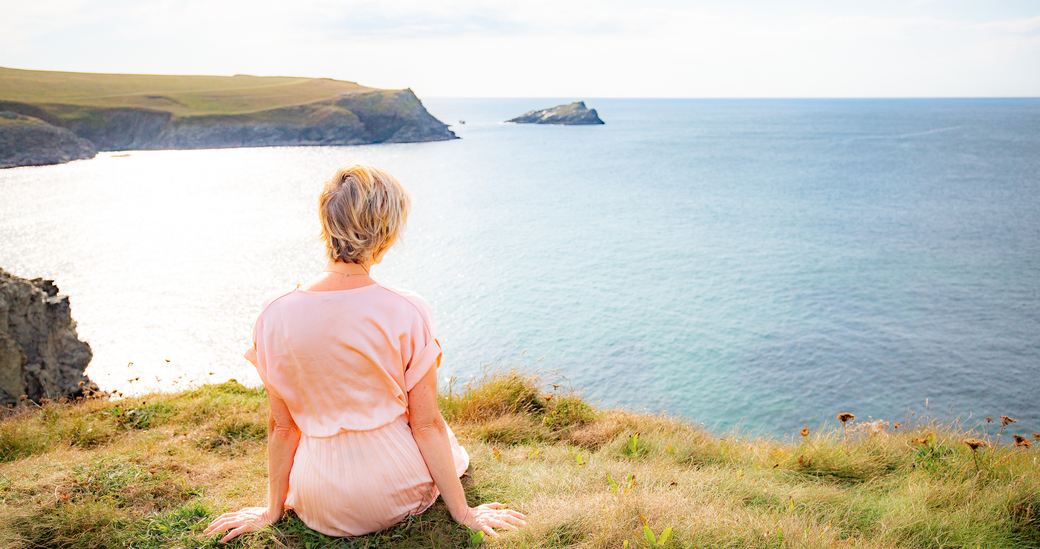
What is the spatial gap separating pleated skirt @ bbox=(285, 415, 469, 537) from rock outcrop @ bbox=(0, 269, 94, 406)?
11577 mm

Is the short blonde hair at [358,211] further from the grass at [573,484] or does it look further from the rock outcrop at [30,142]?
the rock outcrop at [30,142]

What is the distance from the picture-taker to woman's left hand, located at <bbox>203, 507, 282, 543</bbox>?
132 inches

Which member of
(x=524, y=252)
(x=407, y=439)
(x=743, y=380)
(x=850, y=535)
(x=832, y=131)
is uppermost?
(x=832, y=131)

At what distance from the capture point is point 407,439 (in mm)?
3146

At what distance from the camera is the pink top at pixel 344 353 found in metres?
2.78

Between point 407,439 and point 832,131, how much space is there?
15586 cm

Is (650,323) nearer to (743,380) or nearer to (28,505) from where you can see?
(743,380)

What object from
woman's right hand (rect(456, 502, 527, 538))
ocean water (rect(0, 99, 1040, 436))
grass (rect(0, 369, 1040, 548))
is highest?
woman's right hand (rect(456, 502, 527, 538))

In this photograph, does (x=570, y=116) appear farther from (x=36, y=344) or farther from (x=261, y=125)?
(x=36, y=344)

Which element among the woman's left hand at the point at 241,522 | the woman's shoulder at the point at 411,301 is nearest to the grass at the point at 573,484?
the woman's left hand at the point at 241,522

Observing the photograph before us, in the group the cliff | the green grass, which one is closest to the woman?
the cliff

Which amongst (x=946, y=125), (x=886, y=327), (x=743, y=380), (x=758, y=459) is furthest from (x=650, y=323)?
(x=946, y=125)

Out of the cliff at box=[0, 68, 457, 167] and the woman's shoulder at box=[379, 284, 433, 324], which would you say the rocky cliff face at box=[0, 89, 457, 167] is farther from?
the woman's shoulder at box=[379, 284, 433, 324]

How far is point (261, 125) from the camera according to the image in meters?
102
